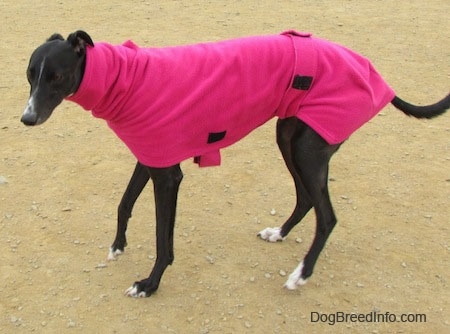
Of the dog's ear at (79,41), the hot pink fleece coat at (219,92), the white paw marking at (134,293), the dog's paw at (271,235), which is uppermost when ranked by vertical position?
the dog's ear at (79,41)

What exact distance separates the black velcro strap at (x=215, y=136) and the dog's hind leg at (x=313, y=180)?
39 cm

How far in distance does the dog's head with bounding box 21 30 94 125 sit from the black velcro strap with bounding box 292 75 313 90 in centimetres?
101

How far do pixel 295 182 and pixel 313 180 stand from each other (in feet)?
1.43

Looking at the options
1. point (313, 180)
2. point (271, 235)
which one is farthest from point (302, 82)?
point (271, 235)

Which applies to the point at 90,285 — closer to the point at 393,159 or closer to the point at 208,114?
Answer: the point at 208,114

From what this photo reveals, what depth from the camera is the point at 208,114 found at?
2.86 meters

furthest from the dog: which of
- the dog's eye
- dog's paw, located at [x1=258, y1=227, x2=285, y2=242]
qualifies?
dog's paw, located at [x1=258, y1=227, x2=285, y2=242]

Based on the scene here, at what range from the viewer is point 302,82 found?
2.91m

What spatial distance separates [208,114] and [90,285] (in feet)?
4.05

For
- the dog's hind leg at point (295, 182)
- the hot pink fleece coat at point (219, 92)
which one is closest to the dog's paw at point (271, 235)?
the dog's hind leg at point (295, 182)

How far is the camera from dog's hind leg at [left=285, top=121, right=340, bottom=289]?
9.88 feet

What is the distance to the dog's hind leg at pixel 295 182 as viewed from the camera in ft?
10.3

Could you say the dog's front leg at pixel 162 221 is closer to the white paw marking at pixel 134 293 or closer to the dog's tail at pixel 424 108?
the white paw marking at pixel 134 293

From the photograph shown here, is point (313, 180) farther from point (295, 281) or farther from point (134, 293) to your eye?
point (134, 293)
